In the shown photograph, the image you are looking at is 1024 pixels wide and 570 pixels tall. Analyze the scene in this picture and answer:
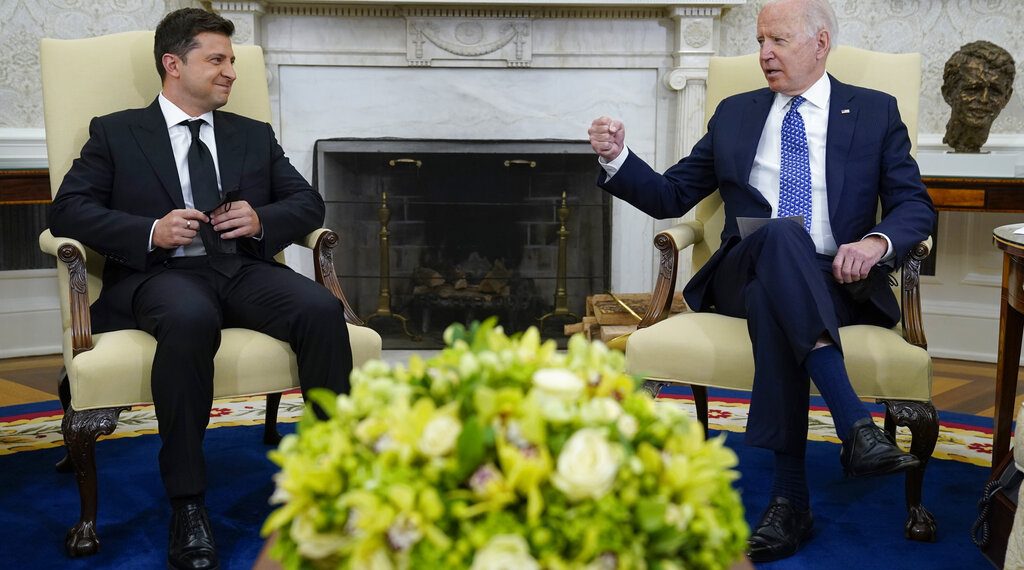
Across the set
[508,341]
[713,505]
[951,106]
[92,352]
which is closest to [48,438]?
[92,352]

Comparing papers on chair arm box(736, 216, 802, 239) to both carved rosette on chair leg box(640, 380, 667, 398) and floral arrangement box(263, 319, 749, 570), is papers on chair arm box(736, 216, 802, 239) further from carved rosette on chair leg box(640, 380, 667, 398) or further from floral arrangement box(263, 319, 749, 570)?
floral arrangement box(263, 319, 749, 570)

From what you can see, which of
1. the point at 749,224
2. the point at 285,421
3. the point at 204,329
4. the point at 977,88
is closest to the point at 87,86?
the point at 204,329

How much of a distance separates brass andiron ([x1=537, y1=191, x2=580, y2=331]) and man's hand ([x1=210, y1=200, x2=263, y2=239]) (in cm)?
206

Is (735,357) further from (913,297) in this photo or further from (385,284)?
(385,284)

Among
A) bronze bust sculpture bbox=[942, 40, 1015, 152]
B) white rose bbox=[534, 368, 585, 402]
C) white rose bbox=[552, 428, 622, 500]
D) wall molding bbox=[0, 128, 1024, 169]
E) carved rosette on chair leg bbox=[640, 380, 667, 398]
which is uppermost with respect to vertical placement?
bronze bust sculpture bbox=[942, 40, 1015, 152]

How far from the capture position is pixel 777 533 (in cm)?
210

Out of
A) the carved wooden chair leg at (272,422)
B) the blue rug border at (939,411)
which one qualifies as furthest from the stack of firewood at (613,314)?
the carved wooden chair leg at (272,422)

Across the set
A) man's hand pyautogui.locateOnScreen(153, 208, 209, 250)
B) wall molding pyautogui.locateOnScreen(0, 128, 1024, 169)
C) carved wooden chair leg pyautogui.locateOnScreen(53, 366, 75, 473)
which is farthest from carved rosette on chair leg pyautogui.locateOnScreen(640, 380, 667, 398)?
wall molding pyautogui.locateOnScreen(0, 128, 1024, 169)

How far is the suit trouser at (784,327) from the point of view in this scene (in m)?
2.05

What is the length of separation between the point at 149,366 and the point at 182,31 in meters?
0.87

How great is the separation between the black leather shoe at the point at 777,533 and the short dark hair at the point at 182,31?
5.65ft

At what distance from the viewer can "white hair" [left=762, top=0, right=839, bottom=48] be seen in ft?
8.12

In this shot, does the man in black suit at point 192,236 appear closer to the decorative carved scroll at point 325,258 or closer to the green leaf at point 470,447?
the decorative carved scroll at point 325,258

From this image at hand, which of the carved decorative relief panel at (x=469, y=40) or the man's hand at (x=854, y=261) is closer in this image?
the man's hand at (x=854, y=261)
